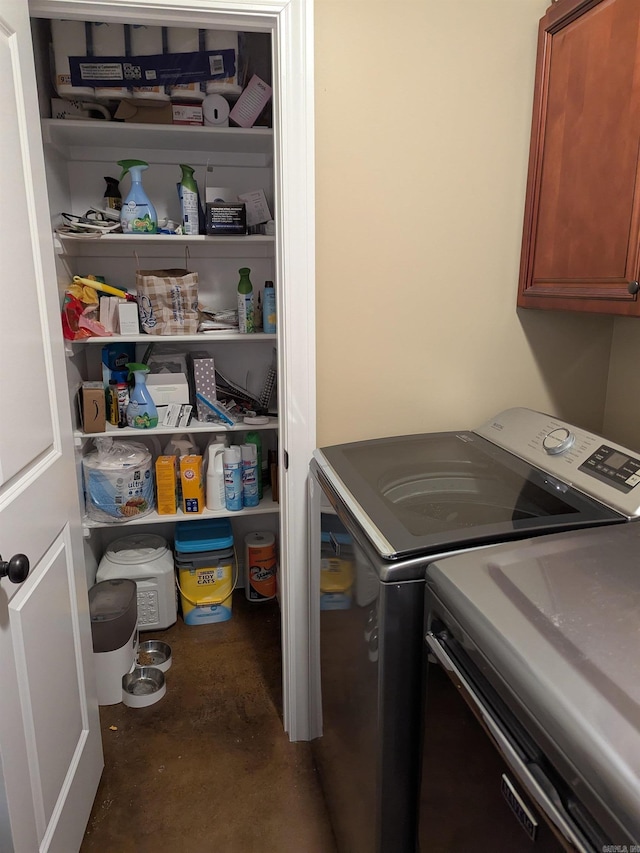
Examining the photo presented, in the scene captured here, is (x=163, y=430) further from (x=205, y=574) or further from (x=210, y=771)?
(x=210, y=771)

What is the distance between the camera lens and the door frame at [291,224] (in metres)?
1.39

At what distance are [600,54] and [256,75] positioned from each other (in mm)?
1421

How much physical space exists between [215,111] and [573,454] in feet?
5.98

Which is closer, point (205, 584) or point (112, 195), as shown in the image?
point (112, 195)

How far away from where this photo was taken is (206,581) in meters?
2.56

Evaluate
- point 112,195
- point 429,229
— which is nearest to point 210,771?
point 429,229

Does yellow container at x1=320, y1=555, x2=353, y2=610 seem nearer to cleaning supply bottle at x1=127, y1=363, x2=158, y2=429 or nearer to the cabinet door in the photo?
the cabinet door

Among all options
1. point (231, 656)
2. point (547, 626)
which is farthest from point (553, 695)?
point (231, 656)

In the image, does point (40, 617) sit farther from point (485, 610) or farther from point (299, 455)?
point (485, 610)

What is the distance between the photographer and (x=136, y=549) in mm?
2596

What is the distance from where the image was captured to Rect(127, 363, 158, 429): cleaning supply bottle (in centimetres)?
241

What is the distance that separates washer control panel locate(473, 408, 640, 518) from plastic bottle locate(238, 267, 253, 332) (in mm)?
1112

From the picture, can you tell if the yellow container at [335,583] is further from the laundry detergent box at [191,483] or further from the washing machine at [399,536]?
the laundry detergent box at [191,483]

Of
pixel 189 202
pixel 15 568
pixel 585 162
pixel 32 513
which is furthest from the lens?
pixel 189 202
